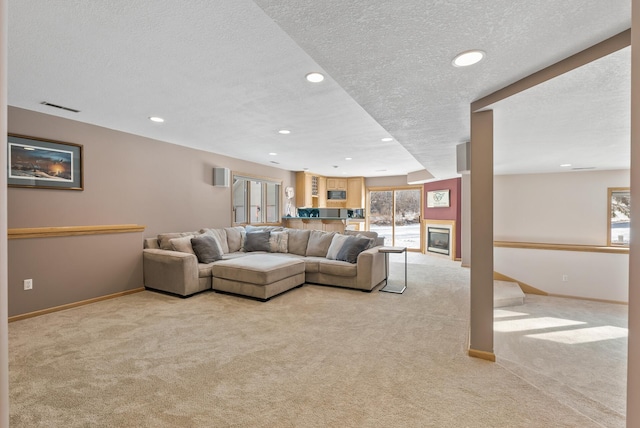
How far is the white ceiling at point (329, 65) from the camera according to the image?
134cm

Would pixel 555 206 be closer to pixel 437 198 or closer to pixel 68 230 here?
pixel 437 198

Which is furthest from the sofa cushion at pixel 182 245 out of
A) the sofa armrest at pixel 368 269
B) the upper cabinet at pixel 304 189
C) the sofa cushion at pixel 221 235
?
the upper cabinet at pixel 304 189

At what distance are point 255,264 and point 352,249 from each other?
A: 4.98ft

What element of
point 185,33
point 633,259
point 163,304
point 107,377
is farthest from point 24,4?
point 163,304

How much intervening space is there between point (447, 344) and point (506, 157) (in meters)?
2.97

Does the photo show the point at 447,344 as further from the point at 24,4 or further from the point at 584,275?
the point at 584,275

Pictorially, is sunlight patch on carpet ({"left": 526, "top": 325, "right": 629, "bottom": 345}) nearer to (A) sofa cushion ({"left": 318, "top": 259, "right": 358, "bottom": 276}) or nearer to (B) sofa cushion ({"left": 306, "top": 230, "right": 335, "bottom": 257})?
(A) sofa cushion ({"left": 318, "top": 259, "right": 358, "bottom": 276})

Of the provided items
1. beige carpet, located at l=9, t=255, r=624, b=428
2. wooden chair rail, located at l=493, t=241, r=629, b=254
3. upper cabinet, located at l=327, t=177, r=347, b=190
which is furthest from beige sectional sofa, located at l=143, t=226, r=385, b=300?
upper cabinet, located at l=327, t=177, r=347, b=190

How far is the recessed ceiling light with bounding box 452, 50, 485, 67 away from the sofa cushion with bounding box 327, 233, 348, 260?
342 cm

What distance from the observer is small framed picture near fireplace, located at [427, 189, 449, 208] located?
310 inches

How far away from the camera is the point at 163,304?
371 cm

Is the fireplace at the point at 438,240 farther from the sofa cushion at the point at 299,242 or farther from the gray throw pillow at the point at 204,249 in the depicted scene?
the gray throw pillow at the point at 204,249

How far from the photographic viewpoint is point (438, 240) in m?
8.13

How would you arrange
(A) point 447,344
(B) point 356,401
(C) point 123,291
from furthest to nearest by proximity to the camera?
(C) point 123,291
(A) point 447,344
(B) point 356,401
